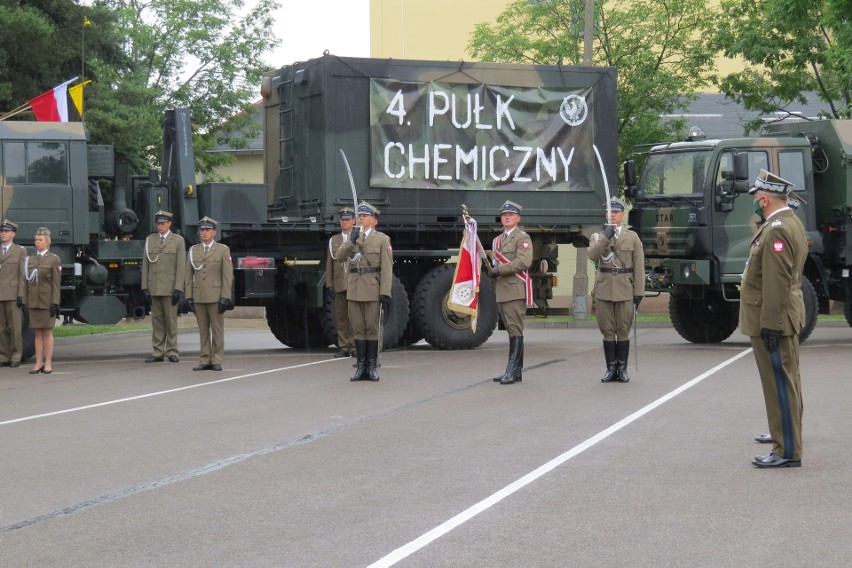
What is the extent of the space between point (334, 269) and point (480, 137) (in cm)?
288

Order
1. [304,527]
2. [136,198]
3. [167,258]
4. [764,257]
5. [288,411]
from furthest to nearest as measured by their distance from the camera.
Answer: [136,198] < [167,258] < [288,411] < [764,257] < [304,527]

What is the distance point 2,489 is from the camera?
807 centimetres

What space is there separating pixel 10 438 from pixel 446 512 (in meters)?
4.44

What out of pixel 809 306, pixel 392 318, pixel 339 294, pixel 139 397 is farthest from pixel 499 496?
pixel 809 306

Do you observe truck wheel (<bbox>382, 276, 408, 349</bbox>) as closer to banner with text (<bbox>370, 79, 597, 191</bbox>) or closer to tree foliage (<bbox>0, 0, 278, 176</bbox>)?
banner with text (<bbox>370, 79, 597, 191</bbox>)

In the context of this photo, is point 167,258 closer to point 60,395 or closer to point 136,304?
point 136,304

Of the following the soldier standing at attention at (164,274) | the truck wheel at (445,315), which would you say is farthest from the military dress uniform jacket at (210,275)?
the truck wheel at (445,315)

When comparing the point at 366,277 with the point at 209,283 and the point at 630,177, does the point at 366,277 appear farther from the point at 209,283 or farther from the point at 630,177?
the point at 630,177

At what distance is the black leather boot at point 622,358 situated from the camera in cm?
1402

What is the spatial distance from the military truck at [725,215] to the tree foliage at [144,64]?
9.33 m

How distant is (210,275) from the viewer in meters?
16.5

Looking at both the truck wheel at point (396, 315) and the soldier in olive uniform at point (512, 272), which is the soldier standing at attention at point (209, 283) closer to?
the truck wheel at point (396, 315)

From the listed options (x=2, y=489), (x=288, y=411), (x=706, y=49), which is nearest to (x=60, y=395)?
(x=288, y=411)

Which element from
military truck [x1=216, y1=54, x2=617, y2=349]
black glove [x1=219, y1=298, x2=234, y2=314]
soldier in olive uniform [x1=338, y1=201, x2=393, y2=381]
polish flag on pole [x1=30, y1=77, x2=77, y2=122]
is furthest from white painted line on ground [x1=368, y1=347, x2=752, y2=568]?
polish flag on pole [x1=30, y1=77, x2=77, y2=122]
